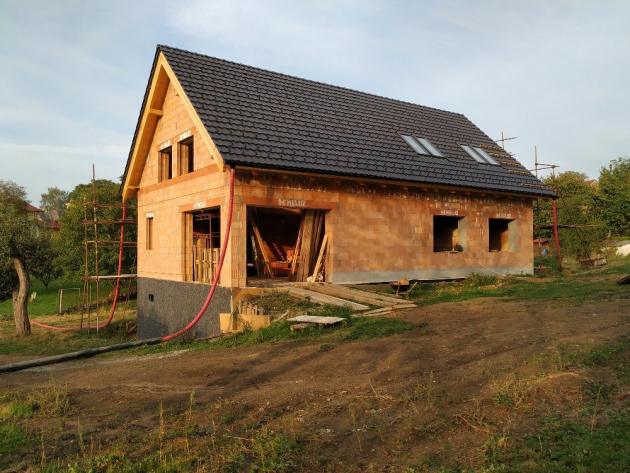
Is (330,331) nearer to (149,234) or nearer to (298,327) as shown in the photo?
(298,327)

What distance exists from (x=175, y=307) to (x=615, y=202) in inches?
1681

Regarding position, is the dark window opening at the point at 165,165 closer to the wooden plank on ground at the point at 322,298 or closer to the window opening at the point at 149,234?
the window opening at the point at 149,234

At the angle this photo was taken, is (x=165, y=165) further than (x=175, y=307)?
Yes

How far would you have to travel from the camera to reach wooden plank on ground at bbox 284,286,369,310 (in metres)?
11.8

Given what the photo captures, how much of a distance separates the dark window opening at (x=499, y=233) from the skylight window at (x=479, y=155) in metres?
2.36

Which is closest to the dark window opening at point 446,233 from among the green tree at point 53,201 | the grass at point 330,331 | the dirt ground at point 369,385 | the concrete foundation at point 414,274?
the concrete foundation at point 414,274

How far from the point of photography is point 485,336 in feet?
28.4

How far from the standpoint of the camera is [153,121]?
1717cm

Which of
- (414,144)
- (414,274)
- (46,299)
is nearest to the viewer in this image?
(414,274)

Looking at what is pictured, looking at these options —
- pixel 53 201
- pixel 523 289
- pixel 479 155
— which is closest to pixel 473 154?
pixel 479 155

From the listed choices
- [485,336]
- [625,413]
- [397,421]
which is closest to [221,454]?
[397,421]

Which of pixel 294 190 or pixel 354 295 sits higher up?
pixel 294 190

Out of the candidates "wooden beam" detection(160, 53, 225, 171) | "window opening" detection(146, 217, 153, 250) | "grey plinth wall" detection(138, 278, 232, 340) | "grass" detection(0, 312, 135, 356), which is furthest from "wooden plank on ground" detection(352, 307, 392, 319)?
"window opening" detection(146, 217, 153, 250)

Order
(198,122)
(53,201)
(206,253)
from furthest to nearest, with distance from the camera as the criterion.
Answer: (53,201)
(206,253)
(198,122)
